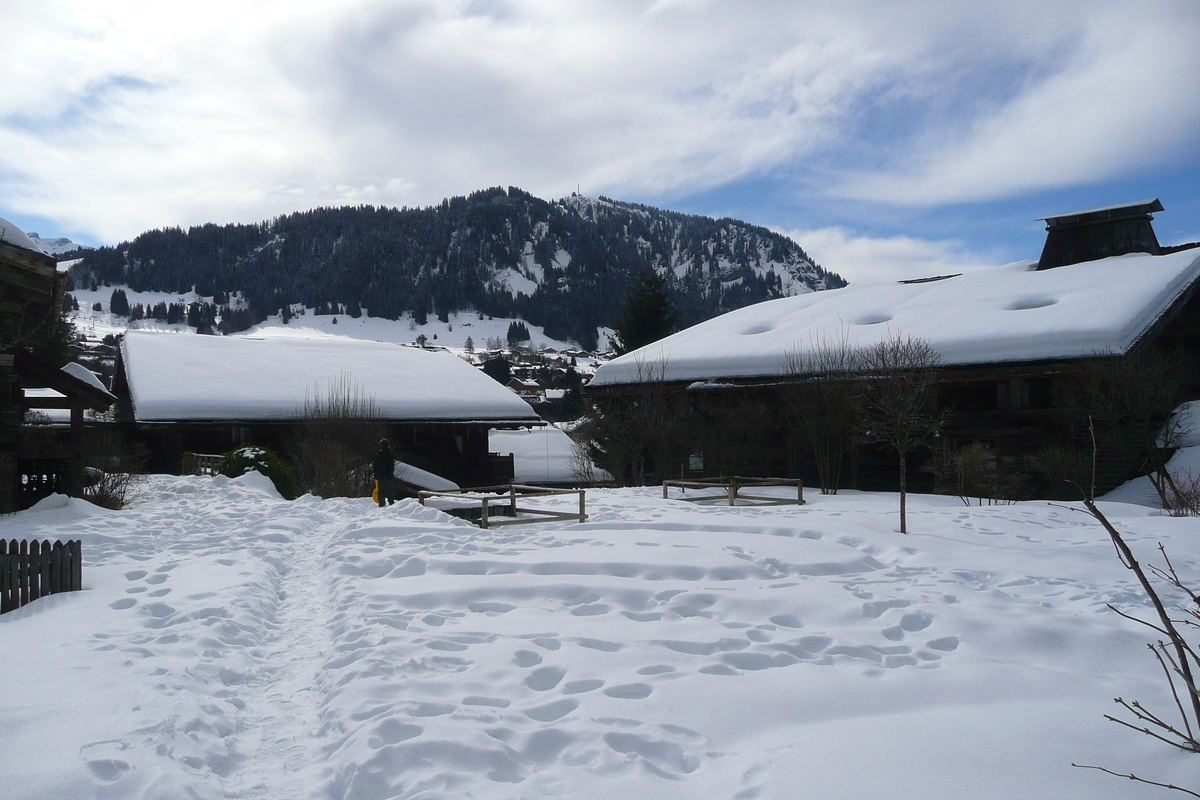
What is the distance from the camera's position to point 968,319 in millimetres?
Result: 22828

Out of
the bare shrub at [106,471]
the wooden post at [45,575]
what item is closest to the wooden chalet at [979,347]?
the bare shrub at [106,471]

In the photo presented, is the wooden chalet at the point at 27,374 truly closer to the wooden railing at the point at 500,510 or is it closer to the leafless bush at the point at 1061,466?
the wooden railing at the point at 500,510

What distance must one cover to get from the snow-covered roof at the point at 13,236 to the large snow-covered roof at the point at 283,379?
11.7m

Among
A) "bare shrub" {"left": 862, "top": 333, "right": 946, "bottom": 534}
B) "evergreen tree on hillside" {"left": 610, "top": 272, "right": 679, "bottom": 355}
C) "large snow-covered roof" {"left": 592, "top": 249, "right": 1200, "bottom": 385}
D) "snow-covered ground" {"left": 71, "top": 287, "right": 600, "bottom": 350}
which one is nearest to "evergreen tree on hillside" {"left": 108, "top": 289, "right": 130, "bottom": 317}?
"snow-covered ground" {"left": 71, "top": 287, "right": 600, "bottom": 350}

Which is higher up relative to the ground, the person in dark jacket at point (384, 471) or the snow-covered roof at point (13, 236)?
the snow-covered roof at point (13, 236)

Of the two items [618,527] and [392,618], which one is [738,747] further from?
[618,527]

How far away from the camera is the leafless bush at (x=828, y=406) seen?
20.6 meters

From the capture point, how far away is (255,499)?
16.3 metres

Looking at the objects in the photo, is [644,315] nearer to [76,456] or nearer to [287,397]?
[287,397]

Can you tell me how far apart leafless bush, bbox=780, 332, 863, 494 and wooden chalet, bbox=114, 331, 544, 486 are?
11.5m

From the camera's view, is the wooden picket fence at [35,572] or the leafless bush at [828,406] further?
the leafless bush at [828,406]

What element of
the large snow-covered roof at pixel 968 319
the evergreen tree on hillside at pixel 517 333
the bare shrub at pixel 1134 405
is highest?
the evergreen tree on hillside at pixel 517 333

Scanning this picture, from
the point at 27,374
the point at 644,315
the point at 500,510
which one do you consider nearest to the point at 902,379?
the point at 500,510

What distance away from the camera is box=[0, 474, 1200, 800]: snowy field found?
404 centimetres
